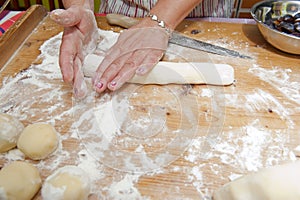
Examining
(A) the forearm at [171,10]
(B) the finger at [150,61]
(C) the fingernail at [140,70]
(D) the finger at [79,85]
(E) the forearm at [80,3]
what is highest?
(E) the forearm at [80,3]

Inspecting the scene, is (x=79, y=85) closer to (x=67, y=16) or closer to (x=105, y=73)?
(x=105, y=73)

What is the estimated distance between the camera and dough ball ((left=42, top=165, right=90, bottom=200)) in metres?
0.74

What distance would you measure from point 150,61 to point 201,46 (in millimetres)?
258

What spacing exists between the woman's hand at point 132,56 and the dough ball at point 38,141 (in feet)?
0.76

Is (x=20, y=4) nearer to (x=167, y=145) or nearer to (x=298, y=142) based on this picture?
(x=167, y=145)

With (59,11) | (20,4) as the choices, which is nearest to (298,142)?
(59,11)

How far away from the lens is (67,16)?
42.6 inches

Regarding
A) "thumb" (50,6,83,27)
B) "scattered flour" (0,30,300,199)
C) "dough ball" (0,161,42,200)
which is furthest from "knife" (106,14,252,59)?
"dough ball" (0,161,42,200)

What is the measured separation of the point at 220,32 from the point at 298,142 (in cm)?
61

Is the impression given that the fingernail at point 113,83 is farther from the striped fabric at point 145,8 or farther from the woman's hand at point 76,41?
the striped fabric at point 145,8

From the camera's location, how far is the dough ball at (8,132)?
854 millimetres

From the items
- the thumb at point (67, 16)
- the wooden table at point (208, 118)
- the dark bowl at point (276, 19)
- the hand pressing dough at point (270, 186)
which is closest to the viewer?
the hand pressing dough at point (270, 186)

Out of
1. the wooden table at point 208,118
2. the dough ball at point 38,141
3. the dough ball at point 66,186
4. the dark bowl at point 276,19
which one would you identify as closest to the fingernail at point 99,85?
the wooden table at point 208,118

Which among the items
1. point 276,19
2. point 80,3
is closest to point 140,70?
point 80,3
